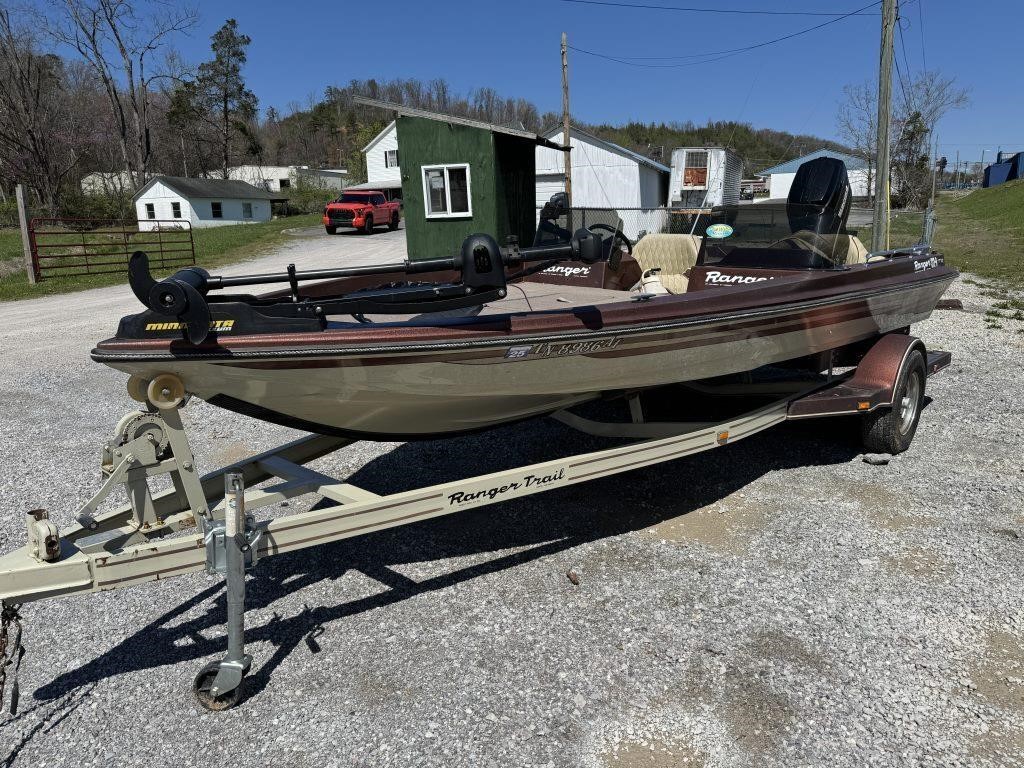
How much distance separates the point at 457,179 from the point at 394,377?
1399cm

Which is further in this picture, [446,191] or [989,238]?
[989,238]

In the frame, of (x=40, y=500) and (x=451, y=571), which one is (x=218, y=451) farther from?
(x=451, y=571)

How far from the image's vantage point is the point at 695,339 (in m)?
3.62

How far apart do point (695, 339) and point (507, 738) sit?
83.4 inches

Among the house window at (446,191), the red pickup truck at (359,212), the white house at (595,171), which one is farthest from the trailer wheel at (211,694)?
the red pickup truck at (359,212)

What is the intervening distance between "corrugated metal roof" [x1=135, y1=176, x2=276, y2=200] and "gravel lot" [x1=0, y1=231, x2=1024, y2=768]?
3846cm

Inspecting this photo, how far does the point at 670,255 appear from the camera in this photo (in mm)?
5441

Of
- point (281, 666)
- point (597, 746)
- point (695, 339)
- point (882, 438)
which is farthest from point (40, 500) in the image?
point (882, 438)

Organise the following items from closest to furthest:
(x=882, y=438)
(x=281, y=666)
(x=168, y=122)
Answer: (x=281, y=666)
(x=882, y=438)
(x=168, y=122)

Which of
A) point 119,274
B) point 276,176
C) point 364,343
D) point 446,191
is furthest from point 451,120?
point 276,176

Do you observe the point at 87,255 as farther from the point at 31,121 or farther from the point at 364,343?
the point at 31,121

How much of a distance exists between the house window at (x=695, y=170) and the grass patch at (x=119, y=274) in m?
15.6

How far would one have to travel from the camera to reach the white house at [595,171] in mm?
26469

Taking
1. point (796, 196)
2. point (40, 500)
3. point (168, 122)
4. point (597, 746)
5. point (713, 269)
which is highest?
point (168, 122)
